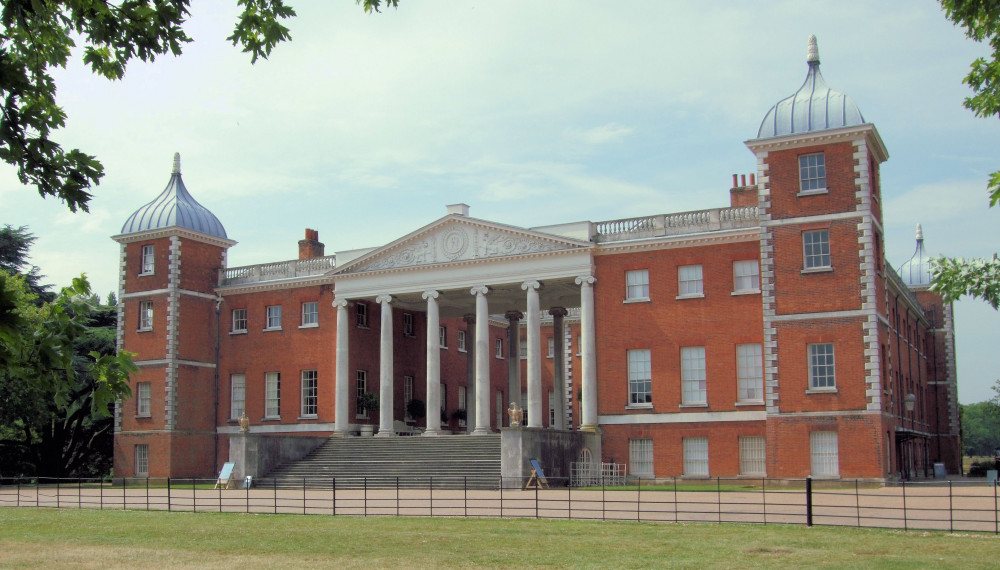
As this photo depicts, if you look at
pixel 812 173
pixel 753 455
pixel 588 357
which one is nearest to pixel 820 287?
pixel 812 173

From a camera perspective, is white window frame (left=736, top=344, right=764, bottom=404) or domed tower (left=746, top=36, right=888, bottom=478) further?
white window frame (left=736, top=344, right=764, bottom=404)

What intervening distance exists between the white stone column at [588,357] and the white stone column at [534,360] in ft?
6.70

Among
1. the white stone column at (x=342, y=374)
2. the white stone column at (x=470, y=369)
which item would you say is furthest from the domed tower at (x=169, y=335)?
the white stone column at (x=470, y=369)

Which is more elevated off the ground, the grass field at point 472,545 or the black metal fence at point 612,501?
the grass field at point 472,545

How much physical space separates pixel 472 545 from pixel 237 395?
3436 cm

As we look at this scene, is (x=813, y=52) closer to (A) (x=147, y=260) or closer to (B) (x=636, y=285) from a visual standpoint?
(B) (x=636, y=285)

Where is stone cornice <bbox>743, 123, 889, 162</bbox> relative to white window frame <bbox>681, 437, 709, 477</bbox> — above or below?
above

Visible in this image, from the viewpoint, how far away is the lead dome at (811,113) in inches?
1474

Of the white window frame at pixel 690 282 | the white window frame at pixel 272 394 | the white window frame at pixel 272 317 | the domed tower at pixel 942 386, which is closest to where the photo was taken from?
the white window frame at pixel 690 282

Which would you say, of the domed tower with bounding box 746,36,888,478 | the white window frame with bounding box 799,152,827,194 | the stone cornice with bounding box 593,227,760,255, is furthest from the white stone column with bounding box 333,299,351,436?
the white window frame with bounding box 799,152,827,194

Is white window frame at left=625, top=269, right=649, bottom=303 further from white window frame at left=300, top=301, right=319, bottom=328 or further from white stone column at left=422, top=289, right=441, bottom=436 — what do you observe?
white window frame at left=300, top=301, right=319, bottom=328

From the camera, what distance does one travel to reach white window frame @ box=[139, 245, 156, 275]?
50844mm

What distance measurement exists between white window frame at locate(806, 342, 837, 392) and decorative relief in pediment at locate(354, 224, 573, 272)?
1088 centimetres

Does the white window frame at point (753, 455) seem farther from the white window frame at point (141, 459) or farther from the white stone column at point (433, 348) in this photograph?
the white window frame at point (141, 459)
